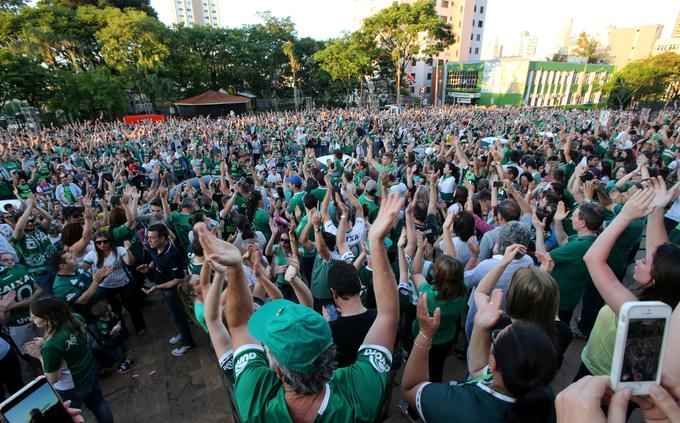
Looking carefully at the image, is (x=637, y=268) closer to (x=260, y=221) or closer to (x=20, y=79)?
(x=260, y=221)

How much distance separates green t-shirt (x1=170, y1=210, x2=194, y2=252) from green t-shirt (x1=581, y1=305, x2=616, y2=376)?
4776 mm

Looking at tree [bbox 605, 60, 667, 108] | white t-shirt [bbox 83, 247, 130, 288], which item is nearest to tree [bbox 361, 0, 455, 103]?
tree [bbox 605, 60, 667, 108]

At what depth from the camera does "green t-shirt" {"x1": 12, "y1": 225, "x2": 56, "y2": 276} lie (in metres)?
4.33

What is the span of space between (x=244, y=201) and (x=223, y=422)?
145 inches

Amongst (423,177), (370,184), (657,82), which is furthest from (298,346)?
(657,82)

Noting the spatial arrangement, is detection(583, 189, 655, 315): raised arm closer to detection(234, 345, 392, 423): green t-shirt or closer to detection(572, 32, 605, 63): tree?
detection(234, 345, 392, 423): green t-shirt

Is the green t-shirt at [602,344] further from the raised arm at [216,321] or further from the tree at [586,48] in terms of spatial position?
the tree at [586,48]

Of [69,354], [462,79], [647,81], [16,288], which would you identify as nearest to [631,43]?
[647,81]

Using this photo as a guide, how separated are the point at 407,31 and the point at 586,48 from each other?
5570 centimetres

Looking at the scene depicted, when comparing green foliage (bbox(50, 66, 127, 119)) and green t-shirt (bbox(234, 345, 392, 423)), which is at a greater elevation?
green foliage (bbox(50, 66, 127, 119))

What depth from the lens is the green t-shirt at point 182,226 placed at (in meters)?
4.91

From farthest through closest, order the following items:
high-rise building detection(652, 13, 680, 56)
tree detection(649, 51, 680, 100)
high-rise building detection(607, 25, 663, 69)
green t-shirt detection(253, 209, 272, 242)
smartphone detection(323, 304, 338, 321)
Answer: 1. high-rise building detection(652, 13, 680, 56)
2. high-rise building detection(607, 25, 663, 69)
3. tree detection(649, 51, 680, 100)
4. green t-shirt detection(253, 209, 272, 242)
5. smartphone detection(323, 304, 338, 321)

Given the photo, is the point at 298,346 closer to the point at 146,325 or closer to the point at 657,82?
the point at 146,325

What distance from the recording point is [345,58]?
3612cm
